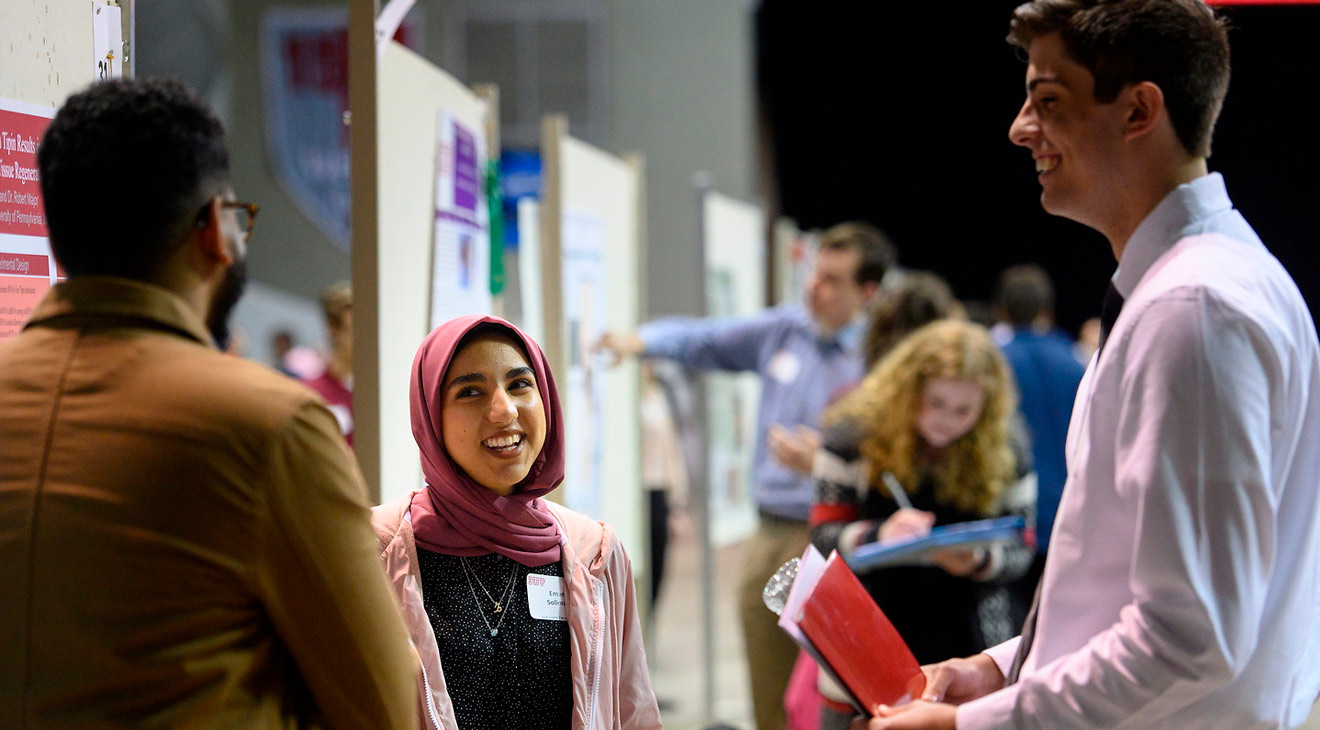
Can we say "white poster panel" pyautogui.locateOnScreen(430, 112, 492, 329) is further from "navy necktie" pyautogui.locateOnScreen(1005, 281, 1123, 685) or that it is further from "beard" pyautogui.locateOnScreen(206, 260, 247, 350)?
"navy necktie" pyautogui.locateOnScreen(1005, 281, 1123, 685)

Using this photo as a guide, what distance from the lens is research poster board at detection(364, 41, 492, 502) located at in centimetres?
210

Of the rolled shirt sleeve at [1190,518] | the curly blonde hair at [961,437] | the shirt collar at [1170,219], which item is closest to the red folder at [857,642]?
the rolled shirt sleeve at [1190,518]

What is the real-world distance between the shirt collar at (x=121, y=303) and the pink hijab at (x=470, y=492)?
2.13ft

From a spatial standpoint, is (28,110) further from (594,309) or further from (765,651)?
(765,651)

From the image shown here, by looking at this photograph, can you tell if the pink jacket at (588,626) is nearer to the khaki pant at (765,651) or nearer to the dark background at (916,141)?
the khaki pant at (765,651)

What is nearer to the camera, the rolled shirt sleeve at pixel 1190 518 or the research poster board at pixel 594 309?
the rolled shirt sleeve at pixel 1190 518

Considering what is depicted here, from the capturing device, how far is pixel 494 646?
1.73 metres

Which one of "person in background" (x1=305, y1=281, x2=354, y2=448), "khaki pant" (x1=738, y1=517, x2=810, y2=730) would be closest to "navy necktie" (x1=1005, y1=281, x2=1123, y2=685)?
"khaki pant" (x1=738, y1=517, x2=810, y2=730)

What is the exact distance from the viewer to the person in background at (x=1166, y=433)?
1313mm

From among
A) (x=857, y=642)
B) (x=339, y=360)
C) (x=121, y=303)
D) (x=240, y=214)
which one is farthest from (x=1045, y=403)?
(x=121, y=303)

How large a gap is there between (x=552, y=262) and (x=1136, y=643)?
2054 mm

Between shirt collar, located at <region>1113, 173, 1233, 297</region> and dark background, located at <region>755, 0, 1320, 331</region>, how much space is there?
6.68 meters

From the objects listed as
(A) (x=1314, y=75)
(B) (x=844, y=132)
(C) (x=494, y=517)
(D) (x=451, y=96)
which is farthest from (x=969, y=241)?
(C) (x=494, y=517)

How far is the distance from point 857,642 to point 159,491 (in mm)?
955
